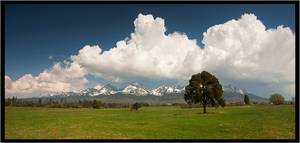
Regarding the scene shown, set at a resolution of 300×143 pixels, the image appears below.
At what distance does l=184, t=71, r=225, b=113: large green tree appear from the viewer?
2533 cm

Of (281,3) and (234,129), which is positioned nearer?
(281,3)

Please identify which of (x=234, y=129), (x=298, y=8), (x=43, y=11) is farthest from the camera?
(x=234, y=129)

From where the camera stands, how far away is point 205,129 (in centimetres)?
1591

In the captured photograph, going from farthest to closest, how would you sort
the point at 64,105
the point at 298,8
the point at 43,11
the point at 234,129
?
the point at 64,105 < the point at 234,129 < the point at 43,11 < the point at 298,8

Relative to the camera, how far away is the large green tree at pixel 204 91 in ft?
83.1

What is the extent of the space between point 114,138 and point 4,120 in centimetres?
365

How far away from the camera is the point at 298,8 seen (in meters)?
12.9

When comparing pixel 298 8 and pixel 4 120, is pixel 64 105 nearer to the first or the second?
pixel 4 120

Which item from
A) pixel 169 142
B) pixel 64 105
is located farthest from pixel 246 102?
pixel 169 142

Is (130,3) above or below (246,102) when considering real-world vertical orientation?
above

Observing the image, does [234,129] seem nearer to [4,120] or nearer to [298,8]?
[298,8]

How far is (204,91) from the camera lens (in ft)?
88.6

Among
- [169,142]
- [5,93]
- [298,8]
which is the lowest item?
[169,142]

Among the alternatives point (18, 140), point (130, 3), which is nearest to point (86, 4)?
point (130, 3)
